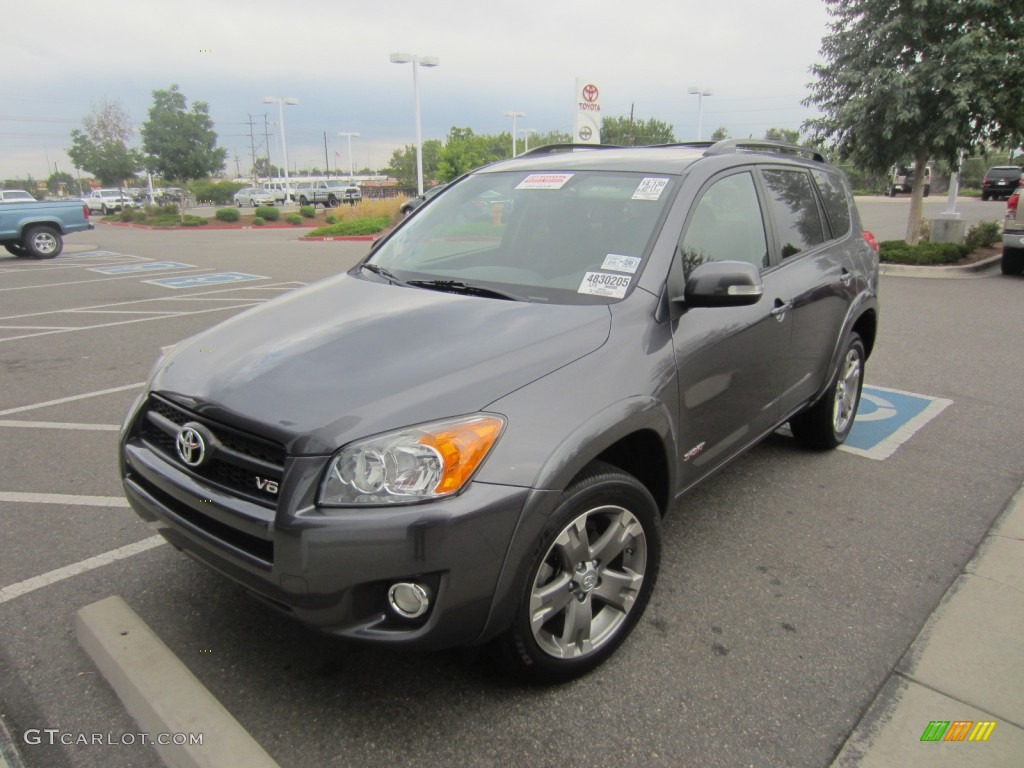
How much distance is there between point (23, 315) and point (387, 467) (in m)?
9.85

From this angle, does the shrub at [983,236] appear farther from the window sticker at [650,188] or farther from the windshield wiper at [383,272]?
the windshield wiper at [383,272]

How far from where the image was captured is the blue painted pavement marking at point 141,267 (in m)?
15.0

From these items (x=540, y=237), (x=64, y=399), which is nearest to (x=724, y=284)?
(x=540, y=237)

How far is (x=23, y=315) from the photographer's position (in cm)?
970

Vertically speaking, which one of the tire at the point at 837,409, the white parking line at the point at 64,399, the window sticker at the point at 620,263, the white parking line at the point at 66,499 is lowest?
the white parking line at the point at 66,499

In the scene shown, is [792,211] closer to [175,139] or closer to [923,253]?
[923,253]

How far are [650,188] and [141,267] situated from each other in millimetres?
15142

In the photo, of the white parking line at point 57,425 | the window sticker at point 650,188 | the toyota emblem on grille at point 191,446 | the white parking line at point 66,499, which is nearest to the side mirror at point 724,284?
the window sticker at point 650,188

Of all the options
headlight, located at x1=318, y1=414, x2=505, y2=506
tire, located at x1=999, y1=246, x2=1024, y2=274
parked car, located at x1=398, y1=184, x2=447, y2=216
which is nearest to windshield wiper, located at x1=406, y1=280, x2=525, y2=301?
headlight, located at x1=318, y1=414, x2=505, y2=506

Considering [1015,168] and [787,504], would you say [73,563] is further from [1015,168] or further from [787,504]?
[1015,168]

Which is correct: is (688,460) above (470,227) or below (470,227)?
below

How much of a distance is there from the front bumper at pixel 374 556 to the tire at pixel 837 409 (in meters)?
2.88

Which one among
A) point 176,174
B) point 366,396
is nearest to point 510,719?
point 366,396

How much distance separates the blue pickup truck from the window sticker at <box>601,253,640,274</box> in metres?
17.8
